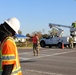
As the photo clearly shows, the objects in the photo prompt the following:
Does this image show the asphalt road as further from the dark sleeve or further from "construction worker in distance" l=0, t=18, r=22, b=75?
the dark sleeve

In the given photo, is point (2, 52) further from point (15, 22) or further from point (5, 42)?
point (15, 22)

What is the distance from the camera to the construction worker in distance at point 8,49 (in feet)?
13.0

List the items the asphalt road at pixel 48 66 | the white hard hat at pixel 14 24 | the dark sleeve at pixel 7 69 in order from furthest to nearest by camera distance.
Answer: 1. the asphalt road at pixel 48 66
2. the white hard hat at pixel 14 24
3. the dark sleeve at pixel 7 69

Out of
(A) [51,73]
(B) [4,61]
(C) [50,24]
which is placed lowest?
(A) [51,73]

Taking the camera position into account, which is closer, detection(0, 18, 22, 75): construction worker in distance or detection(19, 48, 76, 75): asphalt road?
detection(0, 18, 22, 75): construction worker in distance

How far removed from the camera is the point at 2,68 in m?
3.99

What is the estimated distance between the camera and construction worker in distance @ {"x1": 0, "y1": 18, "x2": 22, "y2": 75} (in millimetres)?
3947

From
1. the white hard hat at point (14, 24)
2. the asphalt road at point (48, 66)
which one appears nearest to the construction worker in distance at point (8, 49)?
the white hard hat at point (14, 24)

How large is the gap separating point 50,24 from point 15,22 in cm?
4847

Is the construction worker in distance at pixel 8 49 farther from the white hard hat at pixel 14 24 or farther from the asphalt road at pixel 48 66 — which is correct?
the asphalt road at pixel 48 66

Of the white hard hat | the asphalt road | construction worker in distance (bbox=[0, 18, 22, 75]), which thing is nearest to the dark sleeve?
construction worker in distance (bbox=[0, 18, 22, 75])

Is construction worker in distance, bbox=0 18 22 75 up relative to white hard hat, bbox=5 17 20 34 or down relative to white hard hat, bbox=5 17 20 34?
down

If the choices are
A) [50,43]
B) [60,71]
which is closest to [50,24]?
[50,43]

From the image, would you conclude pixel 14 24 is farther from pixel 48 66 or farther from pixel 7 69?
pixel 48 66
